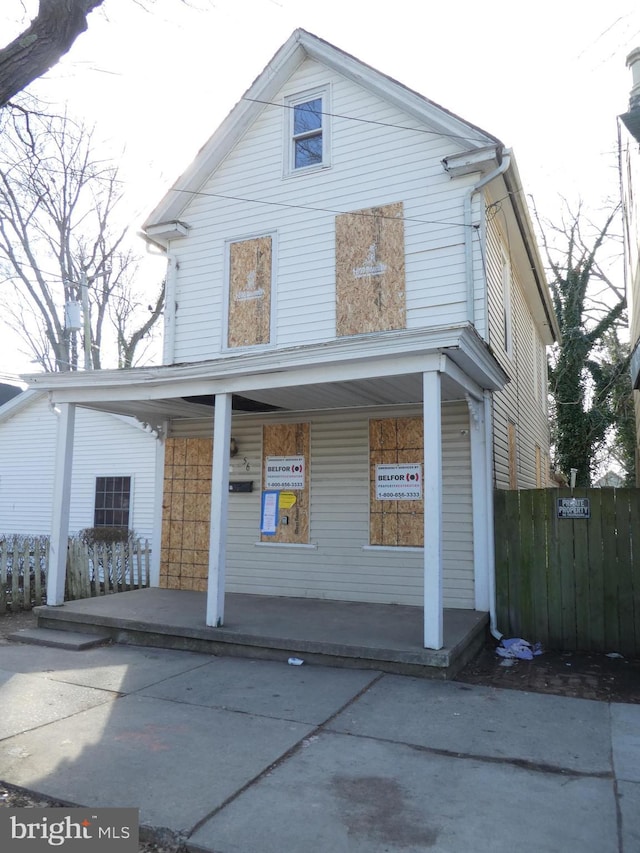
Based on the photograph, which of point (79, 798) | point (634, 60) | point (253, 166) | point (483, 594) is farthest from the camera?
point (253, 166)

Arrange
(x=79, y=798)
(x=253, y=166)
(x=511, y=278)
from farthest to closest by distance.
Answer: (x=511, y=278), (x=253, y=166), (x=79, y=798)

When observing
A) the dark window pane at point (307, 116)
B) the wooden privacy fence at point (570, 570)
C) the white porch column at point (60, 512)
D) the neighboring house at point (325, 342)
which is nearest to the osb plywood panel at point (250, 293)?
the neighboring house at point (325, 342)

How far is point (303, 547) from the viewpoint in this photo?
9.07m

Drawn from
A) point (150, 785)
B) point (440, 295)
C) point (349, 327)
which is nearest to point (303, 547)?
point (349, 327)

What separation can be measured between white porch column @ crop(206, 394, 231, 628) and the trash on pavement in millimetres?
3233

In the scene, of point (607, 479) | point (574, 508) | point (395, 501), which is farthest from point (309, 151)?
point (607, 479)

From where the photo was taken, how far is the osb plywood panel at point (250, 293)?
940cm

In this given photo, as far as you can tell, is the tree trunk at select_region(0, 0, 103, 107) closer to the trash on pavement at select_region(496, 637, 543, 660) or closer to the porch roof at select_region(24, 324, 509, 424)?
the porch roof at select_region(24, 324, 509, 424)

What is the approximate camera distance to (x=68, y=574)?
956 cm

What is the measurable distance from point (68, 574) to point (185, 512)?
77.4 inches

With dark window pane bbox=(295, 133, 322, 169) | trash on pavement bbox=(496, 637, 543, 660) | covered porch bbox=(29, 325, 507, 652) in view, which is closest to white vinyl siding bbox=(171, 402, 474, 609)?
covered porch bbox=(29, 325, 507, 652)

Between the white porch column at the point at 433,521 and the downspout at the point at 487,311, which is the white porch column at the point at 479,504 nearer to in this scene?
the downspout at the point at 487,311

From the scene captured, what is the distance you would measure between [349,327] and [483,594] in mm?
3938

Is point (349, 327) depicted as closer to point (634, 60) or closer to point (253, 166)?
point (253, 166)
